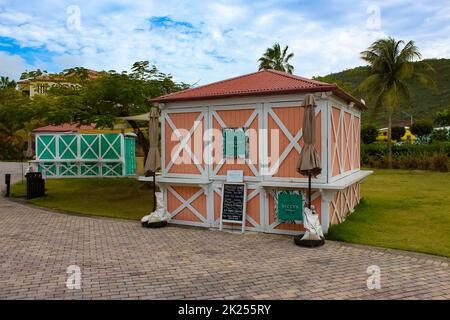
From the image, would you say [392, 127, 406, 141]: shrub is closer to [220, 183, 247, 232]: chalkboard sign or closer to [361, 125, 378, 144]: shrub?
[361, 125, 378, 144]: shrub

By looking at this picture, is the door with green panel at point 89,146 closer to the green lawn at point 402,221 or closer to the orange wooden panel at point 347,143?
the orange wooden panel at point 347,143

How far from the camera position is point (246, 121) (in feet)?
32.8

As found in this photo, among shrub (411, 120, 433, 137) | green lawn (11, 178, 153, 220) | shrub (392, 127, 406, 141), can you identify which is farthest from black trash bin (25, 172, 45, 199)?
shrub (392, 127, 406, 141)

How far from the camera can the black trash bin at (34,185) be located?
650 inches

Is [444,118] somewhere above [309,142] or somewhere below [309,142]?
above

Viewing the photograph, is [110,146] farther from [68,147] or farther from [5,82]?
[5,82]

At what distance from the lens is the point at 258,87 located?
9828mm

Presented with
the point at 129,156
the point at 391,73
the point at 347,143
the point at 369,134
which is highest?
the point at 391,73

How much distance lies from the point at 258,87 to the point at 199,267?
485cm

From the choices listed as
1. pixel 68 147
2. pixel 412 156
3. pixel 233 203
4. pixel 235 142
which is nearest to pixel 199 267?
pixel 233 203

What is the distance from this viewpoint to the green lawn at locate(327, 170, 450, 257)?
8.65m

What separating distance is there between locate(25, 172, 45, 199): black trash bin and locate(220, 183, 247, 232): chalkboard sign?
33.5ft

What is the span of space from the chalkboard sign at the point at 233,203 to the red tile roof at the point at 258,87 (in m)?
2.36
